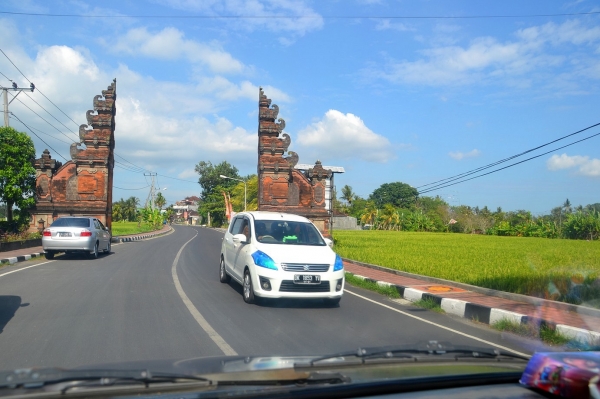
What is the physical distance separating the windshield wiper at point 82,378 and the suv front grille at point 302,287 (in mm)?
5826

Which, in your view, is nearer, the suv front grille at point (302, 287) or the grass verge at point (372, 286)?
the suv front grille at point (302, 287)

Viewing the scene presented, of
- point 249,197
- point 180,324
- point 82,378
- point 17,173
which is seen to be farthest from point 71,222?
point 249,197

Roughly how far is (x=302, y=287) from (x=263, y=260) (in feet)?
2.73

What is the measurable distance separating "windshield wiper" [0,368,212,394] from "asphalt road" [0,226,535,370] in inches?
105

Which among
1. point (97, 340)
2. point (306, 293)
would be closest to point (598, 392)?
point (97, 340)

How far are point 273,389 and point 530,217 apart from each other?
6695cm

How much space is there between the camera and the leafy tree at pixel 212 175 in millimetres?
99000

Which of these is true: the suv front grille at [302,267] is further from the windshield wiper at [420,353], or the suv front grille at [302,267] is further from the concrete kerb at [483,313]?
the windshield wiper at [420,353]

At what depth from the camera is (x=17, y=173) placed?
25234 millimetres

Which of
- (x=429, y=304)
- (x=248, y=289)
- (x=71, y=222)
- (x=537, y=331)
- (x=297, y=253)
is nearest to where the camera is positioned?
(x=537, y=331)

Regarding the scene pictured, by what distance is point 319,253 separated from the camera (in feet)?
30.7

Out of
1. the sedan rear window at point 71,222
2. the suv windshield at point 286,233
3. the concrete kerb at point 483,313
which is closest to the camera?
the concrete kerb at point 483,313

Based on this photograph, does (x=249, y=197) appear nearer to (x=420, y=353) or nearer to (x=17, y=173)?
(x=17, y=173)

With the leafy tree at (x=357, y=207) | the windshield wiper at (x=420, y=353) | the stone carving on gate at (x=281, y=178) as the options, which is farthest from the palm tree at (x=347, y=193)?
the windshield wiper at (x=420, y=353)
